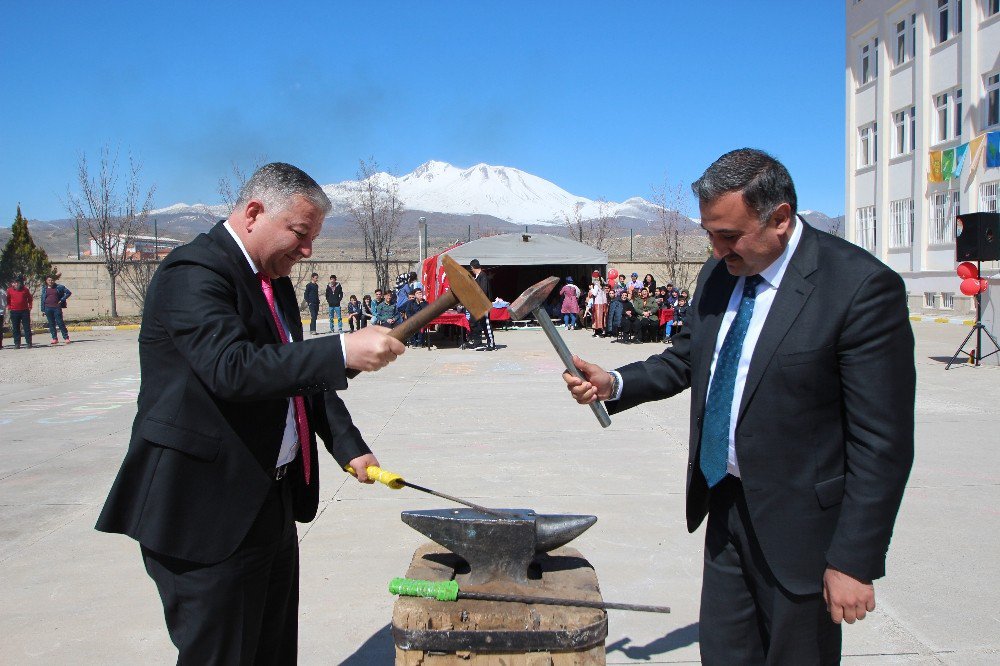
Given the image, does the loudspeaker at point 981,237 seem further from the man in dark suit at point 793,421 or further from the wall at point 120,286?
the wall at point 120,286

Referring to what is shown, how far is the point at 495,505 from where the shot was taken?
544cm

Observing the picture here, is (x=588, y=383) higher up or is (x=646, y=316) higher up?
(x=588, y=383)

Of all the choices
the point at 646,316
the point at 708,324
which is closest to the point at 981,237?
the point at 646,316

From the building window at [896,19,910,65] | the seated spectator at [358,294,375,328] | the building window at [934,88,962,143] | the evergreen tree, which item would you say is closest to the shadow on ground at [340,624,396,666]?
the seated spectator at [358,294,375,328]

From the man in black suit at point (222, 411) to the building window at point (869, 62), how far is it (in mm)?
31274

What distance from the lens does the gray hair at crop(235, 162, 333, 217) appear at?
2.37 meters

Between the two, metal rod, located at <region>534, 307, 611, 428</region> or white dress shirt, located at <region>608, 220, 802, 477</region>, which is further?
metal rod, located at <region>534, 307, 611, 428</region>

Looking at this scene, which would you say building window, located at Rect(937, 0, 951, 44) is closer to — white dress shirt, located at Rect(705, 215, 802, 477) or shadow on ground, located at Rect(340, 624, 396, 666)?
white dress shirt, located at Rect(705, 215, 802, 477)

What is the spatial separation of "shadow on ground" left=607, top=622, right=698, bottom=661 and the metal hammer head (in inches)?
44.2

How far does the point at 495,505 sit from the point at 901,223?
85.6 ft

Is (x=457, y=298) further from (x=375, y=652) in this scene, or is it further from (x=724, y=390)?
(x=375, y=652)

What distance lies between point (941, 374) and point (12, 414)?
1210 cm

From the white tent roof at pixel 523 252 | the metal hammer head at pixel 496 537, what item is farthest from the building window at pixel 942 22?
the metal hammer head at pixel 496 537

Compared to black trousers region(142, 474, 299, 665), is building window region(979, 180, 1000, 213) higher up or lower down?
higher up
